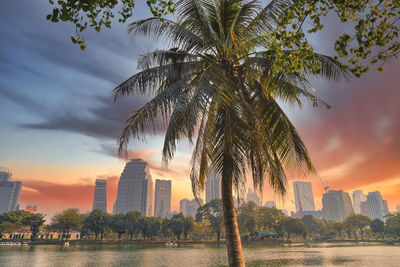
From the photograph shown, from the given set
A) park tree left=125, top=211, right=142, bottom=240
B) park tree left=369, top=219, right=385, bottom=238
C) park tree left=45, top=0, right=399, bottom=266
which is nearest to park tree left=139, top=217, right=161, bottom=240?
park tree left=125, top=211, right=142, bottom=240

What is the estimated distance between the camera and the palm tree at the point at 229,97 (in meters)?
5.92

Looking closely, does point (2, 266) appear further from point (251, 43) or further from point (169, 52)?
point (251, 43)

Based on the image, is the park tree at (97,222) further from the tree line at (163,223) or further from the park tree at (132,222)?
the park tree at (132,222)

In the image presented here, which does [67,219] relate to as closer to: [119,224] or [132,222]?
[119,224]

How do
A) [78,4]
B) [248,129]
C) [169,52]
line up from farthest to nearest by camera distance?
[169,52] → [248,129] → [78,4]

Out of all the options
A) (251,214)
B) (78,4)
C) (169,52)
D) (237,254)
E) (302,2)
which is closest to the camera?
(78,4)

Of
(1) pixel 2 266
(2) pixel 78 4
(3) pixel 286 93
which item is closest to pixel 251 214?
(1) pixel 2 266

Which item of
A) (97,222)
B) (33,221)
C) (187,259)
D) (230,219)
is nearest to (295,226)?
(187,259)

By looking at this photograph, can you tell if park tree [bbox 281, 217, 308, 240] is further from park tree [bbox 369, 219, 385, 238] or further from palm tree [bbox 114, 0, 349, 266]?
palm tree [bbox 114, 0, 349, 266]

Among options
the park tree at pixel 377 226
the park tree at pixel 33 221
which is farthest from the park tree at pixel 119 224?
the park tree at pixel 377 226

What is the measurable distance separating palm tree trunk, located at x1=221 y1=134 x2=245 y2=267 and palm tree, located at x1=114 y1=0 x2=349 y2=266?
0.8 inches

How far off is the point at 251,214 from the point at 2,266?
2419 inches

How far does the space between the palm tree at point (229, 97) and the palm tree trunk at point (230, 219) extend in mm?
21

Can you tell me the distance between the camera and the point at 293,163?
6441 mm
